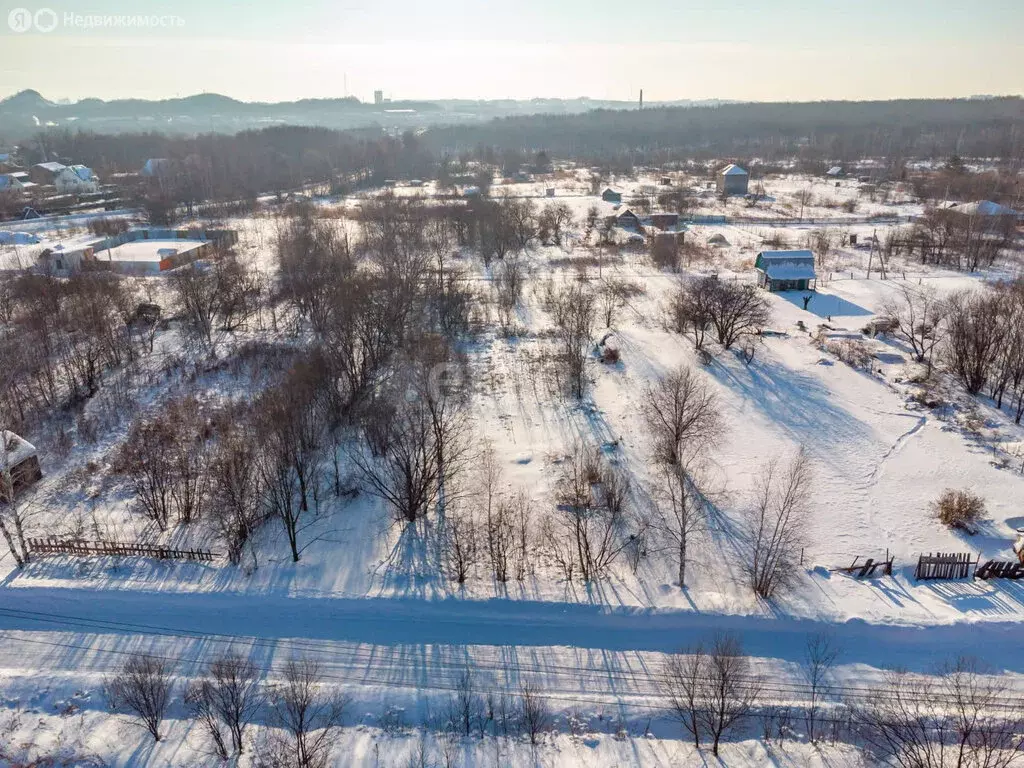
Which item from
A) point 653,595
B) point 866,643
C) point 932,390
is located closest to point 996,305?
point 932,390

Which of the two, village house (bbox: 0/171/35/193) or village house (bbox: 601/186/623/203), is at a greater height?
village house (bbox: 0/171/35/193)

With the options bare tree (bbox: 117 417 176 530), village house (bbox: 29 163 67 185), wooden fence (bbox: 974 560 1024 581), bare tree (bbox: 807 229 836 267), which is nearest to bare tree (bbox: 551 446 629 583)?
wooden fence (bbox: 974 560 1024 581)

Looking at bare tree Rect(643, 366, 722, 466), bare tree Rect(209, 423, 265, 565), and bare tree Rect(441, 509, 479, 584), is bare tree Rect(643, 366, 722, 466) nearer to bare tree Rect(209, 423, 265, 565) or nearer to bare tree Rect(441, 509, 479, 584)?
bare tree Rect(441, 509, 479, 584)

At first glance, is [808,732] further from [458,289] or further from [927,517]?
[458,289]

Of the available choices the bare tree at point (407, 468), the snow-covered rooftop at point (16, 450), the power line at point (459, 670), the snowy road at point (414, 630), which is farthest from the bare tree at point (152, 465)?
the bare tree at point (407, 468)

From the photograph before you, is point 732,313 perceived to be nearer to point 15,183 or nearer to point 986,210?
point 986,210

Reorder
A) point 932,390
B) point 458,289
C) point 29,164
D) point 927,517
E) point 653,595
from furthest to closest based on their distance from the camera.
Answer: point 29,164, point 458,289, point 932,390, point 927,517, point 653,595

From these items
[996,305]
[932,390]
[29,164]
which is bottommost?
[932,390]
